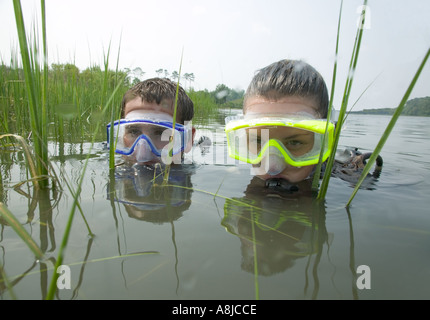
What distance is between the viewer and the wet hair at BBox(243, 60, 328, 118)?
90.3 inches

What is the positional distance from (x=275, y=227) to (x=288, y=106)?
123cm

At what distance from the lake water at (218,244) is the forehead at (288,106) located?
2.23 feet

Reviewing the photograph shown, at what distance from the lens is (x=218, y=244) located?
1.11m

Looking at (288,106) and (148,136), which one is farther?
(148,136)

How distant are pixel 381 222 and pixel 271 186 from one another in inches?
30.6

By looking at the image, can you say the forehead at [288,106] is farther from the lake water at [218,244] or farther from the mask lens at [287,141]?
the lake water at [218,244]

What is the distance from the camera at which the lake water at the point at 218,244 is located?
830mm

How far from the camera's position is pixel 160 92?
9.39ft

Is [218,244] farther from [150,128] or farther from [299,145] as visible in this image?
[150,128]

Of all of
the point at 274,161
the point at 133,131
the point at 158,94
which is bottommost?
the point at 274,161

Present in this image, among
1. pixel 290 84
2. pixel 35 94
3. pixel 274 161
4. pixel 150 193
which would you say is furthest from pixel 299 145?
pixel 35 94

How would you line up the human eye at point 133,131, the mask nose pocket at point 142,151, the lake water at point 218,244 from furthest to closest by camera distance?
1. the human eye at point 133,131
2. the mask nose pocket at point 142,151
3. the lake water at point 218,244

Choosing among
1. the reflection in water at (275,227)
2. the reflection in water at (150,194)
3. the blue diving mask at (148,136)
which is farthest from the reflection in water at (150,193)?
the reflection in water at (275,227)
